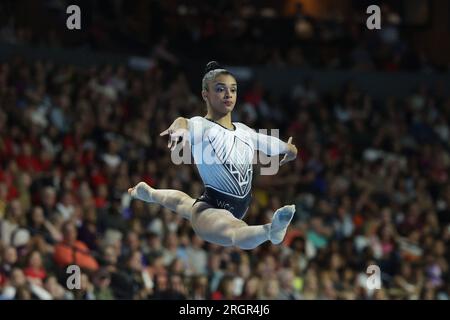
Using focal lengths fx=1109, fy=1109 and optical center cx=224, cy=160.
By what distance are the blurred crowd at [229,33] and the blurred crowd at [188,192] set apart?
1048mm

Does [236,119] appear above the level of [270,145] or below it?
above

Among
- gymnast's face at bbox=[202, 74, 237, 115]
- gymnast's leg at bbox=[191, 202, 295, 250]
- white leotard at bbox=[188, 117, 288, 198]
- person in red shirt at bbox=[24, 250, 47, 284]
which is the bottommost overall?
person in red shirt at bbox=[24, 250, 47, 284]

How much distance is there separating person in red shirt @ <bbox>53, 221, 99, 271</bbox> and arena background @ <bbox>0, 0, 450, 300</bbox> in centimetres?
3

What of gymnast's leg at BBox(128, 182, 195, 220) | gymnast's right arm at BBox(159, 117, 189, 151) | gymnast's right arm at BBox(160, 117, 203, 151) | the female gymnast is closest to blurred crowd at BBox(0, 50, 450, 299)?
gymnast's leg at BBox(128, 182, 195, 220)

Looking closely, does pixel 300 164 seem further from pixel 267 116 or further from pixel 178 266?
pixel 178 266

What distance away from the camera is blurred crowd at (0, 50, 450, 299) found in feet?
45.6

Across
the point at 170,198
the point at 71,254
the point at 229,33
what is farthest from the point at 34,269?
the point at 229,33

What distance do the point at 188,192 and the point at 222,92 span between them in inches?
282

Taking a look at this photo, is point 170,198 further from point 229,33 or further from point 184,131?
point 229,33

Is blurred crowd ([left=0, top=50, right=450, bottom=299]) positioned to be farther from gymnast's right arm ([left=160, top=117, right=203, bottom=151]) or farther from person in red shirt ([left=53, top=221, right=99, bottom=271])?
gymnast's right arm ([left=160, top=117, right=203, bottom=151])

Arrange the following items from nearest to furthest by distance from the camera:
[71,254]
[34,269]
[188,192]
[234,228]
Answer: [234,228], [34,269], [71,254], [188,192]

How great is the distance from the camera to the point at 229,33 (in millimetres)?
21188

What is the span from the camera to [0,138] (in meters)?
15.4
